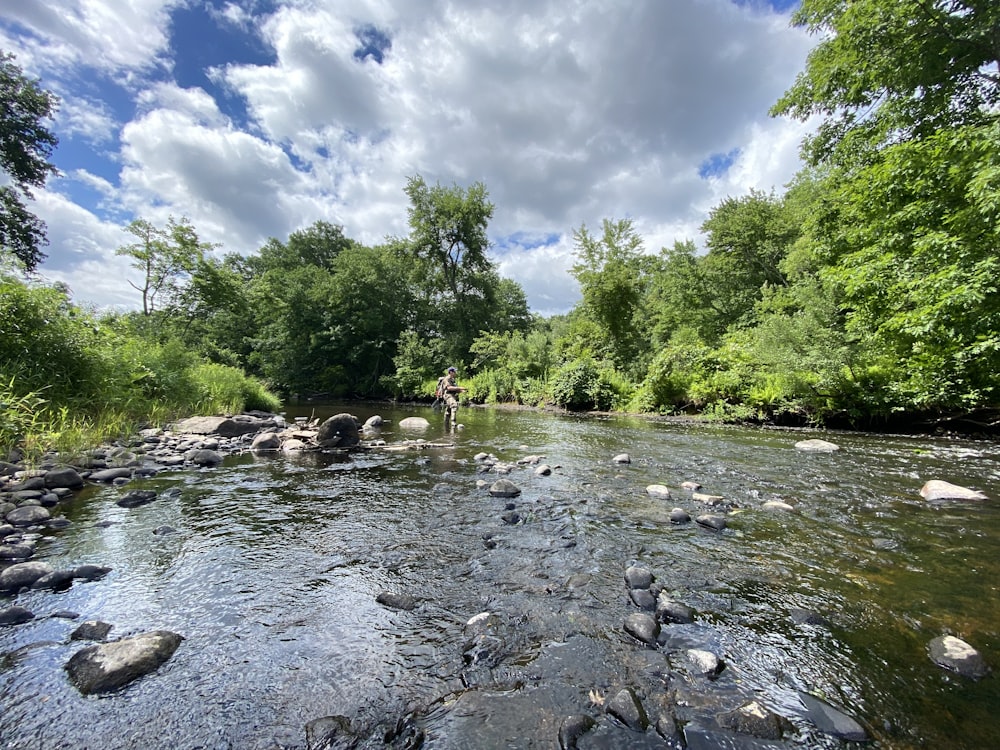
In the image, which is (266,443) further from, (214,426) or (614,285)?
(614,285)

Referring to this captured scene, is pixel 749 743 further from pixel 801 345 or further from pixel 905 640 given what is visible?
pixel 801 345

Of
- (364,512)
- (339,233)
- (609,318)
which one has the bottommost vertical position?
(364,512)

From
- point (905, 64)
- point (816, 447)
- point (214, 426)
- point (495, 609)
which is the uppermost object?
point (905, 64)

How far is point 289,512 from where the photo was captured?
614 centimetres

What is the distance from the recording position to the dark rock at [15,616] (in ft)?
10.5

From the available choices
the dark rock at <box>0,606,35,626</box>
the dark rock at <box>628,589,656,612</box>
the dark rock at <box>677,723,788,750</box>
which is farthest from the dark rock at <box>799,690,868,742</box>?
the dark rock at <box>0,606,35,626</box>

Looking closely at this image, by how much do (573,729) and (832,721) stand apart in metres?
1.51

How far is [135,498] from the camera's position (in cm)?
638

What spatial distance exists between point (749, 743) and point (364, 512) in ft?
17.3

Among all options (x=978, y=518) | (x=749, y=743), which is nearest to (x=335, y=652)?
(x=749, y=743)

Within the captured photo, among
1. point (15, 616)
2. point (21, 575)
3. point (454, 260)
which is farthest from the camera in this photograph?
point (454, 260)

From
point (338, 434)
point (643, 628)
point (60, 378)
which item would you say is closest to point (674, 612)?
point (643, 628)

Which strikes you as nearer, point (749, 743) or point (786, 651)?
point (749, 743)

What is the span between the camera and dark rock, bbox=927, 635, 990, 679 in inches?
107
